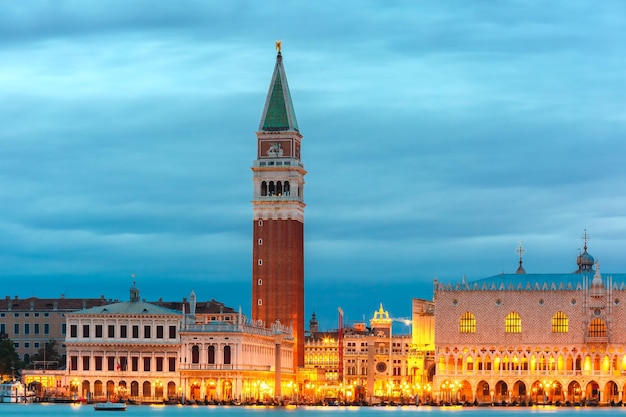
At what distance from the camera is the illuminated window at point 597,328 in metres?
141

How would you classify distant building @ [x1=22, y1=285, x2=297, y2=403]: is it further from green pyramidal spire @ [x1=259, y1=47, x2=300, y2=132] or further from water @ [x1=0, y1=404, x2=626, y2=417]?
green pyramidal spire @ [x1=259, y1=47, x2=300, y2=132]

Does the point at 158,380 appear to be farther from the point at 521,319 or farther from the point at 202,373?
the point at 521,319

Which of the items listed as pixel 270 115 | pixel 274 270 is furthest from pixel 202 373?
pixel 270 115

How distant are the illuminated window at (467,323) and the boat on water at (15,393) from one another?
37729 millimetres

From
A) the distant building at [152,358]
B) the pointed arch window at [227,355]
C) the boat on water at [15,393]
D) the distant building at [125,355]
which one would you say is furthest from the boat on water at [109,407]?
the boat on water at [15,393]

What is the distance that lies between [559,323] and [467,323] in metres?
8.09

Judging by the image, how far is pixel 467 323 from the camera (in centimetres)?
14412

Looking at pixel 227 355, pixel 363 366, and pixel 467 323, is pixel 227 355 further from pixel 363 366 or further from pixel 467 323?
pixel 363 366

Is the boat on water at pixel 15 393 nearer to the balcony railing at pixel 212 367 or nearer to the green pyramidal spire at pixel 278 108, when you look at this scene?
the balcony railing at pixel 212 367

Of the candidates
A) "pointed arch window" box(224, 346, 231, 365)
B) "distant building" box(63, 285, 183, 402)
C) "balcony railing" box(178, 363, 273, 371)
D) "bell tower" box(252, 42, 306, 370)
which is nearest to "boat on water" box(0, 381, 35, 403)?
"distant building" box(63, 285, 183, 402)

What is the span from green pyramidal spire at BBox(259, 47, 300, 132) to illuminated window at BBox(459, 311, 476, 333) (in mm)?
23862

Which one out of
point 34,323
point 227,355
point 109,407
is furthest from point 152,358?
point 34,323

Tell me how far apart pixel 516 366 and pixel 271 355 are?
21.6m

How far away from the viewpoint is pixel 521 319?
5615 inches
